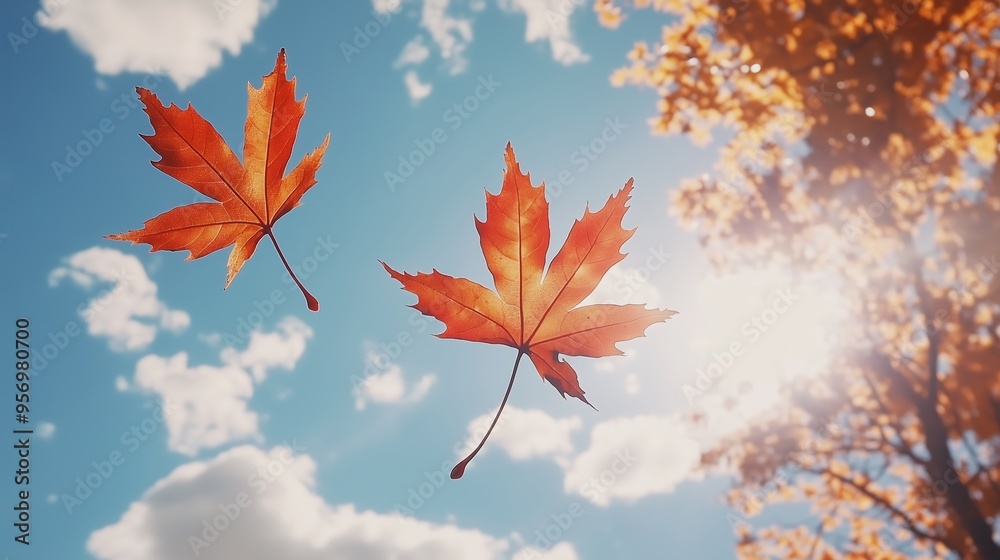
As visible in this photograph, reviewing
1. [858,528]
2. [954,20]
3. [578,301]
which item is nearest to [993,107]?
[954,20]

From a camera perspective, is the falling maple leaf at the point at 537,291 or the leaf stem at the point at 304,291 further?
the falling maple leaf at the point at 537,291

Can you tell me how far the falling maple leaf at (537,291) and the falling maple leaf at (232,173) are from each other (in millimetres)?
201

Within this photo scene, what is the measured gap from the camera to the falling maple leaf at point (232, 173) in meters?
0.65

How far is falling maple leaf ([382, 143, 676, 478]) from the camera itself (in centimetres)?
68

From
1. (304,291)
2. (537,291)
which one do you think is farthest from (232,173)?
(537,291)

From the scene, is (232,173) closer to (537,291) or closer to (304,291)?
(304,291)

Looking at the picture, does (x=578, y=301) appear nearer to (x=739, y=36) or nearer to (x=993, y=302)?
(x=739, y=36)

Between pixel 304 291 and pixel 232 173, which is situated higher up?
pixel 232 173

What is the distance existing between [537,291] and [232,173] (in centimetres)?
41

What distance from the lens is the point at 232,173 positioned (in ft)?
2.23

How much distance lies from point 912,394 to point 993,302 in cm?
146

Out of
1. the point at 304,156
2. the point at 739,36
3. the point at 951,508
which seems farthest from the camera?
the point at 951,508

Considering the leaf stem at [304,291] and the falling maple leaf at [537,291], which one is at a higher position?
the falling maple leaf at [537,291]

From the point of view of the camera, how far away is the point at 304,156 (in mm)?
681
